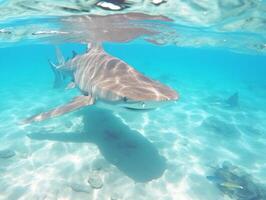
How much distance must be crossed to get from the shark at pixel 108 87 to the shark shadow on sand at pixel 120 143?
7.41ft

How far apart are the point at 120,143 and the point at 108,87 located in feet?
12.2

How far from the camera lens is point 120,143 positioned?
10812mm

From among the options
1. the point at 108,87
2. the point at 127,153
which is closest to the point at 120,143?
the point at 127,153

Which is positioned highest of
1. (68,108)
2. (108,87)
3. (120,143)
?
(108,87)

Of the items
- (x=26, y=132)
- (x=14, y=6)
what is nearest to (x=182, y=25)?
(x=14, y=6)

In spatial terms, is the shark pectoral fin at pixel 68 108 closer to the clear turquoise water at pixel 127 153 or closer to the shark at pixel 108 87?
the shark at pixel 108 87

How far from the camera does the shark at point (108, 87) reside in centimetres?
613

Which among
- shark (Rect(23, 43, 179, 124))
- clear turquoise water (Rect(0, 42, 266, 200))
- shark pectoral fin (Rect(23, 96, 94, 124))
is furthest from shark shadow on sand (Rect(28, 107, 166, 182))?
shark pectoral fin (Rect(23, 96, 94, 124))

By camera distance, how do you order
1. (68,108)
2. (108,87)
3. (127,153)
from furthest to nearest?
(127,153), (68,108), (108,87)

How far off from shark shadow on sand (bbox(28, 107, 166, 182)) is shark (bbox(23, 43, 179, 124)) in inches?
89.0

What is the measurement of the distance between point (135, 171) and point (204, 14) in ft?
31.3

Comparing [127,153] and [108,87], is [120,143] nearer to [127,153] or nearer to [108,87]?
[127,153]

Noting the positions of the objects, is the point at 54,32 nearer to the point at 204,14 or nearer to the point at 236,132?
the point at 204,14

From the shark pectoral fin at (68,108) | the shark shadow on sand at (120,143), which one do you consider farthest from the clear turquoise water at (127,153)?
the shark pectoral fin at (68,108)
